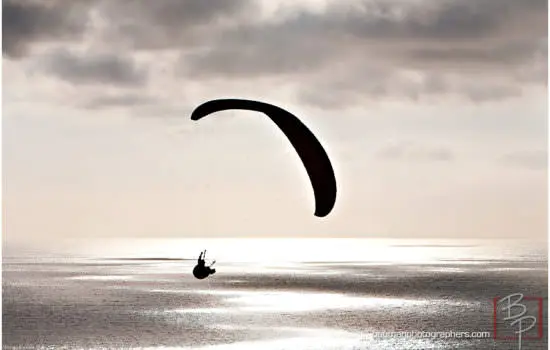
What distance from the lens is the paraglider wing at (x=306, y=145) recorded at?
21.2ft

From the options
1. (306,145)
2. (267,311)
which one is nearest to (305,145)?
(306,145)

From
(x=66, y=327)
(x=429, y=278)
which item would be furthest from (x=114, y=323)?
(x=429, y=278)

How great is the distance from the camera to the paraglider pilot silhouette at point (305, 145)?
21.3 ft

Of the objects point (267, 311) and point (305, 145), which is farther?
point (267, 311)

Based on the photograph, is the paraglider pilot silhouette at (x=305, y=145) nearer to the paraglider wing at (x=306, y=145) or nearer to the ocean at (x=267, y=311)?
the paraglider wing at (x=306, y=145)

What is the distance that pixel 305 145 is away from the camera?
661 centimetres

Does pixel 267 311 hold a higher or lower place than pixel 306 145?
lower

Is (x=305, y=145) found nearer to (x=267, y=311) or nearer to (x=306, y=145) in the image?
(x=306, y=145)

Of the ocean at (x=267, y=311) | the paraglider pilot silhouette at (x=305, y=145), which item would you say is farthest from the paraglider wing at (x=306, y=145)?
the ocean at (x=267, y=311)

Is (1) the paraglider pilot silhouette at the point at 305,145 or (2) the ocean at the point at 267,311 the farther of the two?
(2) the ocean at the point at 267,311

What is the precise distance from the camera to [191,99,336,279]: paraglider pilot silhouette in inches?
255

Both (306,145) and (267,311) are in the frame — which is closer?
(306,145)

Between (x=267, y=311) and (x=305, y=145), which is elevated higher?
(x=305, y=145)

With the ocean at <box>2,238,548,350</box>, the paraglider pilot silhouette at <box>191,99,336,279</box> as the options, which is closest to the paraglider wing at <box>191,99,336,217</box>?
the paraglider pilot silhouette at <box>191,99,336,279</box>
